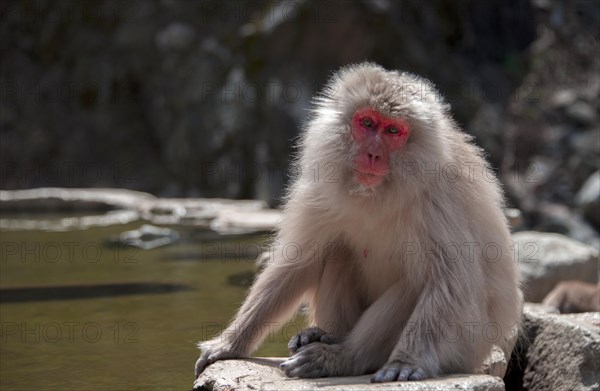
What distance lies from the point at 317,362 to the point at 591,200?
35.7 feet

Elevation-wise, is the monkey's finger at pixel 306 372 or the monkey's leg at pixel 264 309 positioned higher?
the monkey's leg at pixel 264 309

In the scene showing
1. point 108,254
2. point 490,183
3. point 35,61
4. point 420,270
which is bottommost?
point 108,254

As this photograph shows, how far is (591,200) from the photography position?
A: 1341 cm

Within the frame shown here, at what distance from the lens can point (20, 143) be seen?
1941 cm

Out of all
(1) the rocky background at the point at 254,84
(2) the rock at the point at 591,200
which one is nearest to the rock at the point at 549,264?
(1) the rocky background at the point at 254,84

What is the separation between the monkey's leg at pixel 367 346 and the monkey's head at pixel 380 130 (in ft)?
1.65

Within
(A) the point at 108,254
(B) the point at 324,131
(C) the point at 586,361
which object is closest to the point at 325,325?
(B) the point at 324,131

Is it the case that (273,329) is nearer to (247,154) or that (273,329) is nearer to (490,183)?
(490,183)

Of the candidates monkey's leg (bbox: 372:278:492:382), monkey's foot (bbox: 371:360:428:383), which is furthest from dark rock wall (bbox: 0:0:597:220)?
monkey's foot (bbox: 371:360:428:383)

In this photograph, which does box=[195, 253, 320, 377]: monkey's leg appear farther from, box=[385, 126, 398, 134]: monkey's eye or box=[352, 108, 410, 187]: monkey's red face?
box=[385, 126, 398, 134]: monkey's eye

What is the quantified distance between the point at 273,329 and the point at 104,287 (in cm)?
370

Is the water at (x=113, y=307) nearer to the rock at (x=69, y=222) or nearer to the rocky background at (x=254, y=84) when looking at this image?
the rock at (x=69, y=222)

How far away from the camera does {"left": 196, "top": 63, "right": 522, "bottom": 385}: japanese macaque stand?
344 centimetres

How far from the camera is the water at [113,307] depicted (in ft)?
15.5
